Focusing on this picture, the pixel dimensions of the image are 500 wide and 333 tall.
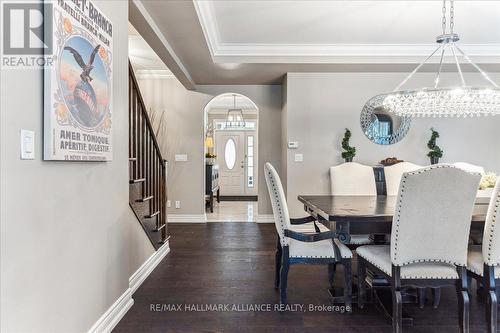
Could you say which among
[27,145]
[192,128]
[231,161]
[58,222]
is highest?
[192,128]

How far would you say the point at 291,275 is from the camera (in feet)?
11.2

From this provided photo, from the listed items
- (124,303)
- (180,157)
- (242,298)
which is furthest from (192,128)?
(124,303)

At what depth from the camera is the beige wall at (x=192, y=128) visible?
628 centimetres

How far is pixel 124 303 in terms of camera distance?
8.36 ft

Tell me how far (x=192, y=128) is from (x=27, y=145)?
4891mm

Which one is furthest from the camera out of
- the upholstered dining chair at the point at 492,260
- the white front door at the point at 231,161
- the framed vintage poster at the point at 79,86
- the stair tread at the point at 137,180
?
the white front door at the point at 231,161

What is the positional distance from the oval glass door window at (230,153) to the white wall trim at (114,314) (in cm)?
808

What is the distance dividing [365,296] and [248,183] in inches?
314

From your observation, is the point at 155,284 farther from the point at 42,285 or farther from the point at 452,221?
the point at 452,221

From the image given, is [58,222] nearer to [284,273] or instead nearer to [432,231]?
[284,273]

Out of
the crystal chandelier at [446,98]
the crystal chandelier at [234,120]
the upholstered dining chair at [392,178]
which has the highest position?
the crystal chandelier at [234,120]

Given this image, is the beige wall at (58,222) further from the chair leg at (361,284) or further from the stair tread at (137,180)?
the chair leg at (361,284)

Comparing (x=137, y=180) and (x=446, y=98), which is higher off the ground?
(x=446, y=98)

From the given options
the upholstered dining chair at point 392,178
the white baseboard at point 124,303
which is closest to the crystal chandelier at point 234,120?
the upholstered dining chair at point 392,178
